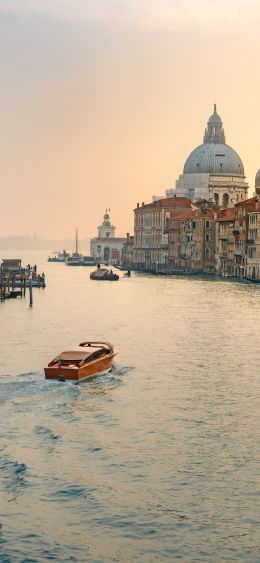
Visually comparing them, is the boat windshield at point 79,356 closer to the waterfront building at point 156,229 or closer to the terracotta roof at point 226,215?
the terracotta roof at point 226,215

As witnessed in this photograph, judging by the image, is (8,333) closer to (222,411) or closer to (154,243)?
(222,411)

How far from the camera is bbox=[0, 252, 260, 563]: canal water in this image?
18.5 m

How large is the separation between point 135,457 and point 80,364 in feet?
37.8

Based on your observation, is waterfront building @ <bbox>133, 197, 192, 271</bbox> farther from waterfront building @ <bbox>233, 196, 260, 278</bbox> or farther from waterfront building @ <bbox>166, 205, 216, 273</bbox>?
waterfront building @ <bbox>233, 196, 260, 278</bbox>

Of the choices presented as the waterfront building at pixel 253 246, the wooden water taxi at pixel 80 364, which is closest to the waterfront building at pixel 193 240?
the waterfront building at pixel 253 246

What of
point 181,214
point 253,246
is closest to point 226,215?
point 253,246

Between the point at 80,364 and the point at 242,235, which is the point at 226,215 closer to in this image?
the point at 242,235

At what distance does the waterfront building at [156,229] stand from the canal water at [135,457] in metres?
140

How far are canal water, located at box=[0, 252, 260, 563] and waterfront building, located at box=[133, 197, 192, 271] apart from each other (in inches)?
5514

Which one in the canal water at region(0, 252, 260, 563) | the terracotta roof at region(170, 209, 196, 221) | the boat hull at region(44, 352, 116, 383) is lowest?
the canal water at region(0, 252, 260, 563)

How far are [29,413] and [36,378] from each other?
6574mm

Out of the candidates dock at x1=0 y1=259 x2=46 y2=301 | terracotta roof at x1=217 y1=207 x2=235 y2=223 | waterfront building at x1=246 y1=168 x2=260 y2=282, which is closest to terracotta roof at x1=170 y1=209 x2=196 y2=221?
terracotta roof at x1=217 y1=207 x2=235 y2=223

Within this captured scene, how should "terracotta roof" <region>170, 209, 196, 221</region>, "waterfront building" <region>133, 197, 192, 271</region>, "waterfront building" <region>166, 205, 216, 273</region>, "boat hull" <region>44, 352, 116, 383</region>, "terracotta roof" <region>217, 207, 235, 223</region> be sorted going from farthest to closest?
"waterfront building" <region>133, 197, 192, 271</region> → "terracotta roof" <region>170, 209, 196, 221</region> → "waterfront building" <region>166, 205, 216, 273</region> → "terracotta roof" <region>217, 207, 235, 223</region> → "boat hull" <region>44, 352, 116, 383</region>

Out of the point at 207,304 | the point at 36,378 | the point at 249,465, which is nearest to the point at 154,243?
the point at 207,304
